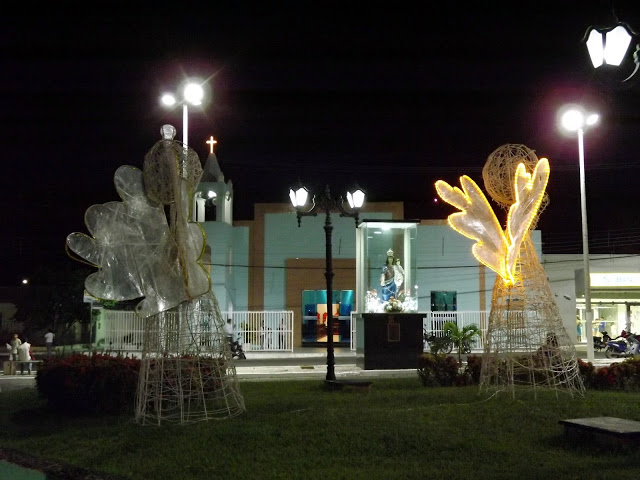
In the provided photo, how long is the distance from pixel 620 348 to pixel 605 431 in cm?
1915

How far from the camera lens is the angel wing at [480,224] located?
Result: 12.0 meters

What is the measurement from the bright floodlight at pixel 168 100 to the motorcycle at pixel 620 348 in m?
18.2

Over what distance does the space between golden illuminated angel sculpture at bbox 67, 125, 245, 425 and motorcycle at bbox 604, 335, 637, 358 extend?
1929 centimetres

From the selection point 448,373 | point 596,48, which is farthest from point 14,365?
point 596,48

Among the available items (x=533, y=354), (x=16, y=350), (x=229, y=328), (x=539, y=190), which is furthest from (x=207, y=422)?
(x=229, y=328)

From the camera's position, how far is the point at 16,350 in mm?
22188

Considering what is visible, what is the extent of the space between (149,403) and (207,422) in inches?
60.7

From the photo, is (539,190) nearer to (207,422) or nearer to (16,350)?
(207,422)

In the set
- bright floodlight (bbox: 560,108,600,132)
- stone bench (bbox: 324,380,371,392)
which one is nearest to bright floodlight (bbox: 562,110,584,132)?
bright floodlight (bbox: 560,108,600,132)

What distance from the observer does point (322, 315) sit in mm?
32312

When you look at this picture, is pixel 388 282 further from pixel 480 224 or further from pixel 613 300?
pixel 613 300

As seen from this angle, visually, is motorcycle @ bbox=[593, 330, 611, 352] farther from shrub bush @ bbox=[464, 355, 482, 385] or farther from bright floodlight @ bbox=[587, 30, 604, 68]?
bright floodlight @ bbox=[587, 30, 604, 68]

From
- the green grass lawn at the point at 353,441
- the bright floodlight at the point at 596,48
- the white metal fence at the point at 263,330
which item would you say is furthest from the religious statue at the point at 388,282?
the bright floodlight at the point at 596,48

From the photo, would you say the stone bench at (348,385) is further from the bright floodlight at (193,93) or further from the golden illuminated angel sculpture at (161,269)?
the bright floodlight at (193,93)
